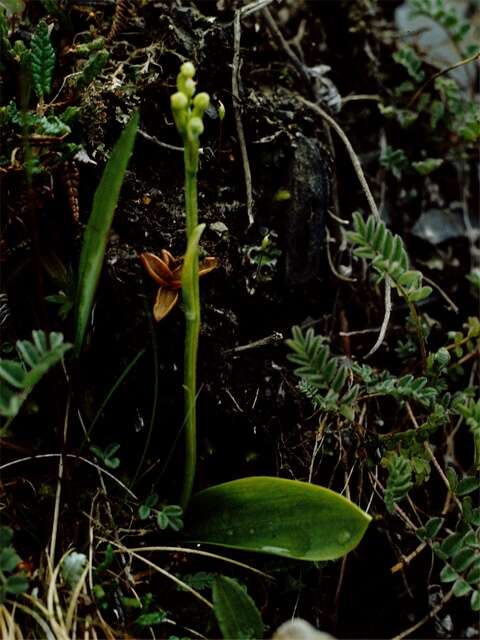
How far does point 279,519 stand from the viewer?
108 centimetres

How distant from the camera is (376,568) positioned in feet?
4.38

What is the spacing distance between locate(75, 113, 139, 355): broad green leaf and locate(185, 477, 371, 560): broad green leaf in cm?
32

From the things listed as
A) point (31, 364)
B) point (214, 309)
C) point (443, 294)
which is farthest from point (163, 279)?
point (443, 294)

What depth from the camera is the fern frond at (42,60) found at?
119 centimetres

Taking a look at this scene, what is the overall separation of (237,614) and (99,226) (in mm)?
578

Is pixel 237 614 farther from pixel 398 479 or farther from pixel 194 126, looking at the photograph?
pixel 194 126

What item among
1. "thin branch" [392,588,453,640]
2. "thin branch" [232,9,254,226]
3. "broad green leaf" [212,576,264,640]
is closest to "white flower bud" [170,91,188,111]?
"thin branch" [232,9,254,226]

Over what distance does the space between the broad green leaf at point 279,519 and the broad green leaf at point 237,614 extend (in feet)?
0.23

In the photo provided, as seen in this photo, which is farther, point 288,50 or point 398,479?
point 288,50

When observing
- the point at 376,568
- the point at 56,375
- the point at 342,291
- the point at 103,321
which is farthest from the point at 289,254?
the point at 376,568

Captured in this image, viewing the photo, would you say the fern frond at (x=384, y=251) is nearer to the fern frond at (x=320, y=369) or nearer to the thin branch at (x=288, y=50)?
the fern frond at (x=320, y=369)

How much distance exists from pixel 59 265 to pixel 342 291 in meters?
0.59

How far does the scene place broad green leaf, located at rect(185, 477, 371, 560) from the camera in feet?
3.40

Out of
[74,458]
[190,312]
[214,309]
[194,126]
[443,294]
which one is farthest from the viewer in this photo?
[443,294]
